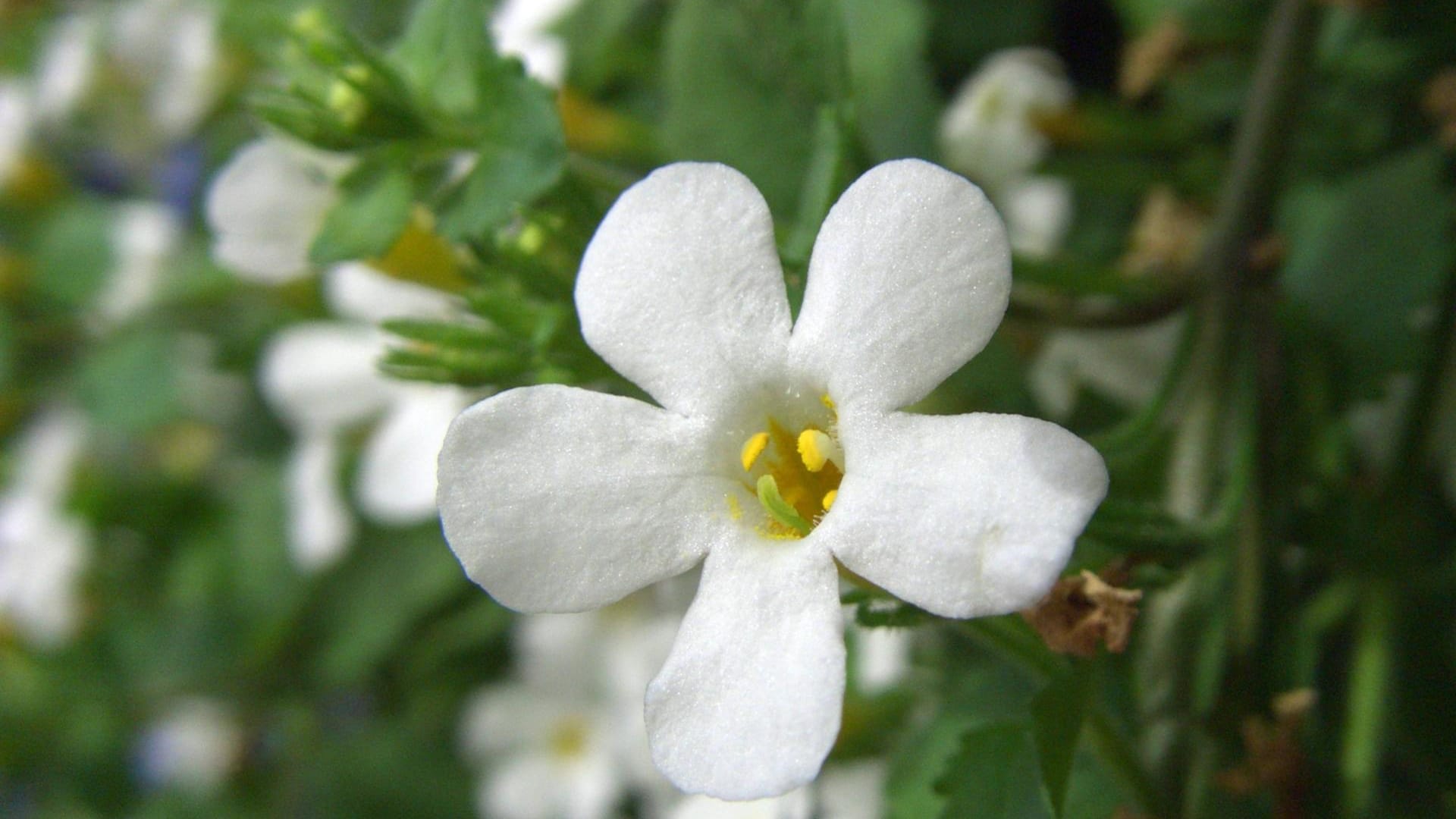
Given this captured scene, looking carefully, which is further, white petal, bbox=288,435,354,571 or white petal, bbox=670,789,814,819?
white petal, bbox=288,435,354,571

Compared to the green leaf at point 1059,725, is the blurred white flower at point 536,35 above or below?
above

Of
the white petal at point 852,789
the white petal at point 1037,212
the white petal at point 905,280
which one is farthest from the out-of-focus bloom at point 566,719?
the white petal at point 905,280

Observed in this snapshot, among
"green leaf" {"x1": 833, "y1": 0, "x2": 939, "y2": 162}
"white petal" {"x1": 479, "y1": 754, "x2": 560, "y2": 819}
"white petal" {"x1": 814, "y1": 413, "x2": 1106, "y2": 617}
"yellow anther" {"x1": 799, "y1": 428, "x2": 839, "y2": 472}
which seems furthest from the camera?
"white petal" {"x1": 479, "y1": 754, "x2": 560, "y2": 819}

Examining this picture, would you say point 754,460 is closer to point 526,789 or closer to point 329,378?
point 329,378

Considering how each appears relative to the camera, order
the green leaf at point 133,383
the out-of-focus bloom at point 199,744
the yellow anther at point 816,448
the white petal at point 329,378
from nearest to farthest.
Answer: the yellow anther at point 816,448 → the white petal at point 329,378 → the green leaf at point 133,383 → the out-of-focus bloom at point 199,744

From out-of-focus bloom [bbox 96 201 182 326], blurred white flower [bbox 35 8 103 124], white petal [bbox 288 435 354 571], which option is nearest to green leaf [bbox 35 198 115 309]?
out-of-focus bloom [bbox 96 201 182 326]

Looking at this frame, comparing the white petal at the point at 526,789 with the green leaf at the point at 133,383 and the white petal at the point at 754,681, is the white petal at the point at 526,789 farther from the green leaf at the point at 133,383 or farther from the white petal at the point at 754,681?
the white petal at the point at 754,681

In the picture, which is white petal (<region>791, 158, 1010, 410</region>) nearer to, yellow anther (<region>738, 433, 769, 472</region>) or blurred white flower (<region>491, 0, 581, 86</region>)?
yellow anther (<region>738, 433, 769, 472</region>)

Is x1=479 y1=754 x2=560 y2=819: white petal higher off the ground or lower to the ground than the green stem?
lower
